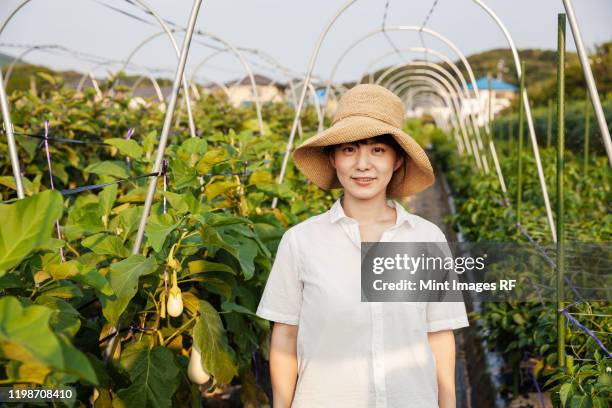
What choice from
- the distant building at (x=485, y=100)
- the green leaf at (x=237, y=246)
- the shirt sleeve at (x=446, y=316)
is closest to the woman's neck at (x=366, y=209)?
the shirt sleeve at (x=446, y=316)

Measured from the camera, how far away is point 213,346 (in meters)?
1.83

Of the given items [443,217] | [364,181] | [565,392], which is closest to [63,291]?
[364,181]

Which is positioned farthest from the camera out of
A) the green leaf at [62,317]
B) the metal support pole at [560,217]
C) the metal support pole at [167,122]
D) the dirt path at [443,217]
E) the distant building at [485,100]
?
the distant building at [485,100]

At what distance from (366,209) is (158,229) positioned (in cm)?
60

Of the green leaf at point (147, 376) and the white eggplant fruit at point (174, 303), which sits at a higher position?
the white eggplant fruit at point (174, 303)

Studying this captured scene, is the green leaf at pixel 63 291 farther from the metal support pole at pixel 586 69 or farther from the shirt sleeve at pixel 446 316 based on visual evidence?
the metal support pole at pixel 586 69

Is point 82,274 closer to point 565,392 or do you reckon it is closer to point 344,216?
point 344,216

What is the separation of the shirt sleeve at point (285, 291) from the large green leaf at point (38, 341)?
740 millimetres

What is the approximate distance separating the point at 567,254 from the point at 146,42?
768 centimetres

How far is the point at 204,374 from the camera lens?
180cm

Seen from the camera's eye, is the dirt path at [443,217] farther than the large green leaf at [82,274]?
Yes

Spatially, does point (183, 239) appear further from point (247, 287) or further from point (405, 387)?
point (405, 387)

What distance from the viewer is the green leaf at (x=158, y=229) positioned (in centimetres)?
165

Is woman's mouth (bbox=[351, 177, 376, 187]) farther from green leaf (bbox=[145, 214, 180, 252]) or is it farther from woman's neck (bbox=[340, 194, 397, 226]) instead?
green leaf (bbox=[145, 214, 180, 252])
